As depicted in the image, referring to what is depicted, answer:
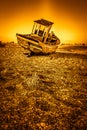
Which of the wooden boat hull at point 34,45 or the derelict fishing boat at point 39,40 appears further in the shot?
the derelict fishing boat at point 39,40

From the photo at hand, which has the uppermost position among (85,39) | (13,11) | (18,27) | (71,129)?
(13,11)

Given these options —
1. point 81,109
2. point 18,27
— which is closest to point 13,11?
point 18,27

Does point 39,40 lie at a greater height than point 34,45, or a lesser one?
greater

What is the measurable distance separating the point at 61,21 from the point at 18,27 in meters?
6.15

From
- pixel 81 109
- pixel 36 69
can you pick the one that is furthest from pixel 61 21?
pixel 81 109

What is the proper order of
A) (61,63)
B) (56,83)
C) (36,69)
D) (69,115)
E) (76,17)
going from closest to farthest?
(69,115) < (56,83) < (36,69) < (61,63) < (76,17)

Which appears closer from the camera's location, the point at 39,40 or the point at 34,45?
the point at 34,45

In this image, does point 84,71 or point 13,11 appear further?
point 13,11

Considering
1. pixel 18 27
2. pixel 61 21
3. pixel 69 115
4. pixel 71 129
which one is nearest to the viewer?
pixel 71 129

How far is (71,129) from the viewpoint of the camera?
21.5ft

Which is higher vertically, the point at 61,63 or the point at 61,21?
the point at 61,21

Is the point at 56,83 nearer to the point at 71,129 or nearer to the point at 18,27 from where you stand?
the point at 71,129

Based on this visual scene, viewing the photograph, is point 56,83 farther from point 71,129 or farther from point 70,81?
point 71,129

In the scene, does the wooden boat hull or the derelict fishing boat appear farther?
the derelict fishing boat
